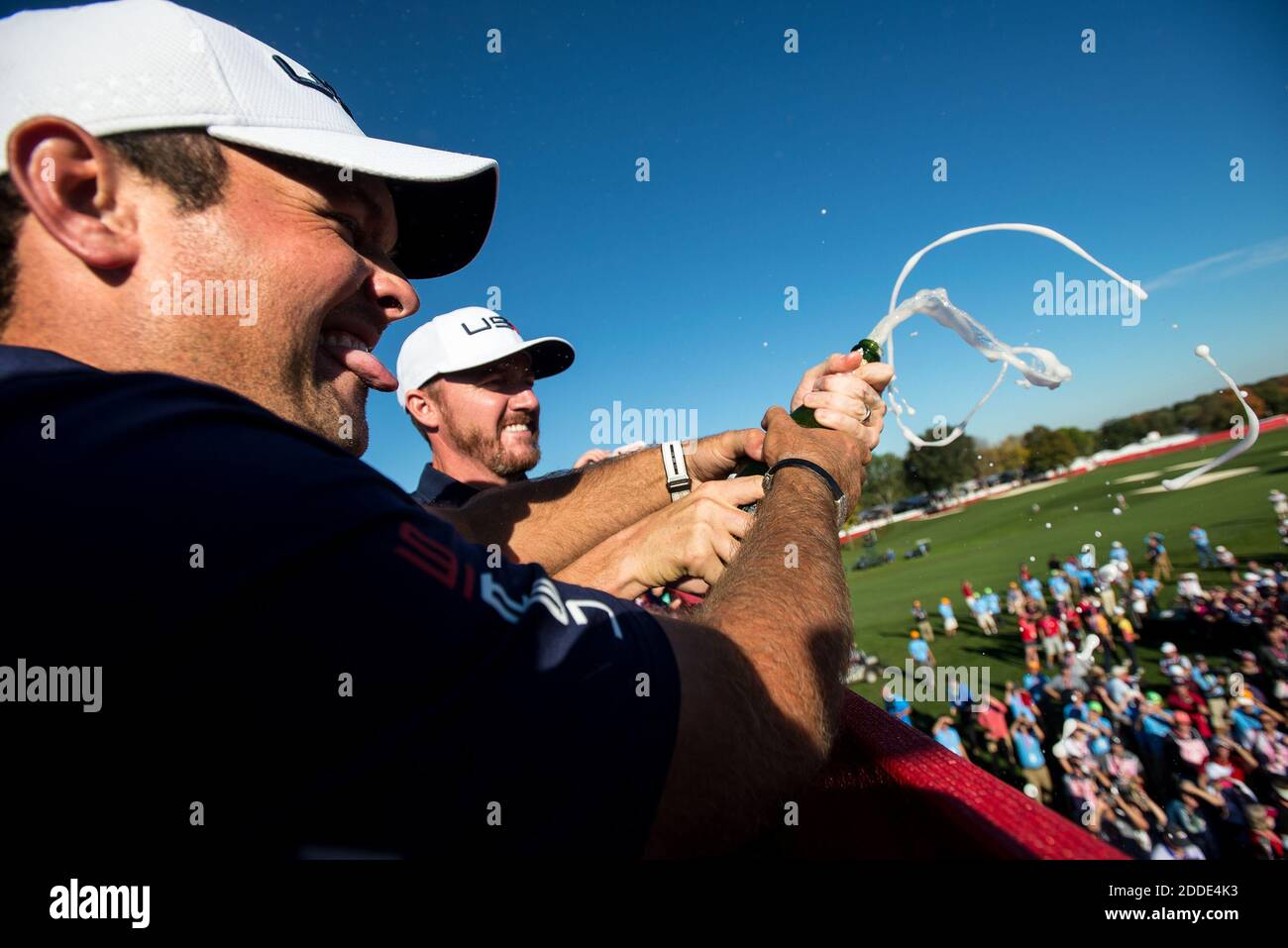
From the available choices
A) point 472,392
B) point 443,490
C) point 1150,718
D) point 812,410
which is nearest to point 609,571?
point 812,410

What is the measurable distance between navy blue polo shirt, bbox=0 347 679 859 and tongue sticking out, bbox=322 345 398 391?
100cm

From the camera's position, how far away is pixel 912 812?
1406mm

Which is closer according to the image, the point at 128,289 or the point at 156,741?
the point at 156,741

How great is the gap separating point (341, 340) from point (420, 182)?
1.82 ft

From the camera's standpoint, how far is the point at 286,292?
1570 millimetres

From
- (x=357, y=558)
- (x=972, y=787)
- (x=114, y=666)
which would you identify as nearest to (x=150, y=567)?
(x=114, y=666)

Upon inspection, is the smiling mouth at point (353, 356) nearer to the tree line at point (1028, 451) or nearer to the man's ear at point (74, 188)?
the man's ear at point (74, 188)

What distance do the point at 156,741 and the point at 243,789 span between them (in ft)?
0.39

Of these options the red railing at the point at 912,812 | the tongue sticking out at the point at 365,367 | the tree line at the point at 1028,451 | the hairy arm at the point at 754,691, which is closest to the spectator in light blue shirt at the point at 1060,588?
the red railing at the point at 912,812

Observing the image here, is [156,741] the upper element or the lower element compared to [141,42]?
lower

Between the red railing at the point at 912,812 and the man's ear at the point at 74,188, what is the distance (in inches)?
75.3

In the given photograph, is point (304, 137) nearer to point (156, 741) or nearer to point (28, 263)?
point (28, 263)

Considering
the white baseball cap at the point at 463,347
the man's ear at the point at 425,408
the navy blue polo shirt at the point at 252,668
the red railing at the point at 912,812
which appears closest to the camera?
the navy blue polo shirt at the point at 252,668

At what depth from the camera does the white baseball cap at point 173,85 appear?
1343 millimetres
